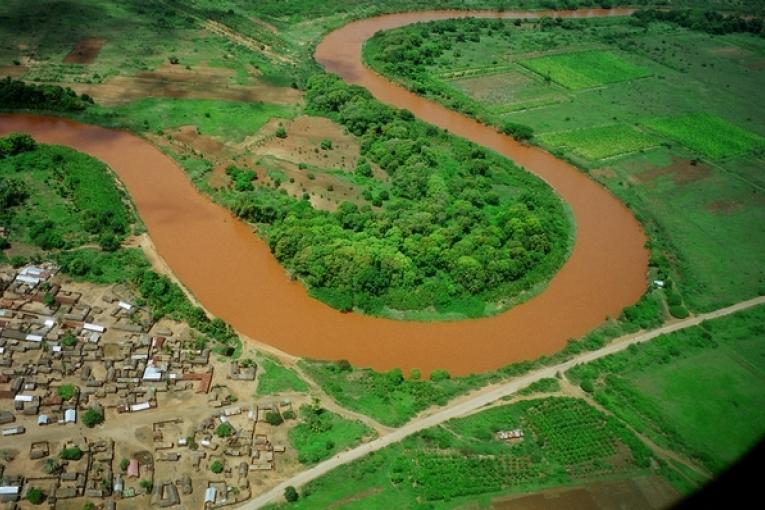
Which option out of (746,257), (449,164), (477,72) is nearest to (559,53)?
(477,72)

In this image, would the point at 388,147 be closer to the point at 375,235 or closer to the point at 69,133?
the point at 375,235

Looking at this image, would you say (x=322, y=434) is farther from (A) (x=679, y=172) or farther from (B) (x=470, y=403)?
(A) (x=679, y=172)

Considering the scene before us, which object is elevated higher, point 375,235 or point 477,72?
point 477,72

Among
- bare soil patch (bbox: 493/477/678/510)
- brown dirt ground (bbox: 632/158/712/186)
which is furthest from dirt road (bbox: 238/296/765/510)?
brown dirt ground (bbox: 632/158/712/186)

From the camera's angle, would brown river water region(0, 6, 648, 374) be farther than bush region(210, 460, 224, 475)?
Yes

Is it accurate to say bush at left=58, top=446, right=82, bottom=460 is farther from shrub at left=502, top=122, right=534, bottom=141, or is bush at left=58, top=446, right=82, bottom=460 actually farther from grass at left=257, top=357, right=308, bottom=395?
shrub at left=502, top=122, right=534, bottom=141

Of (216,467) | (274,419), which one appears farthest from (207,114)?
(216,467)

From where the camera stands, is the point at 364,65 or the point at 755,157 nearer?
the point at 755,157
